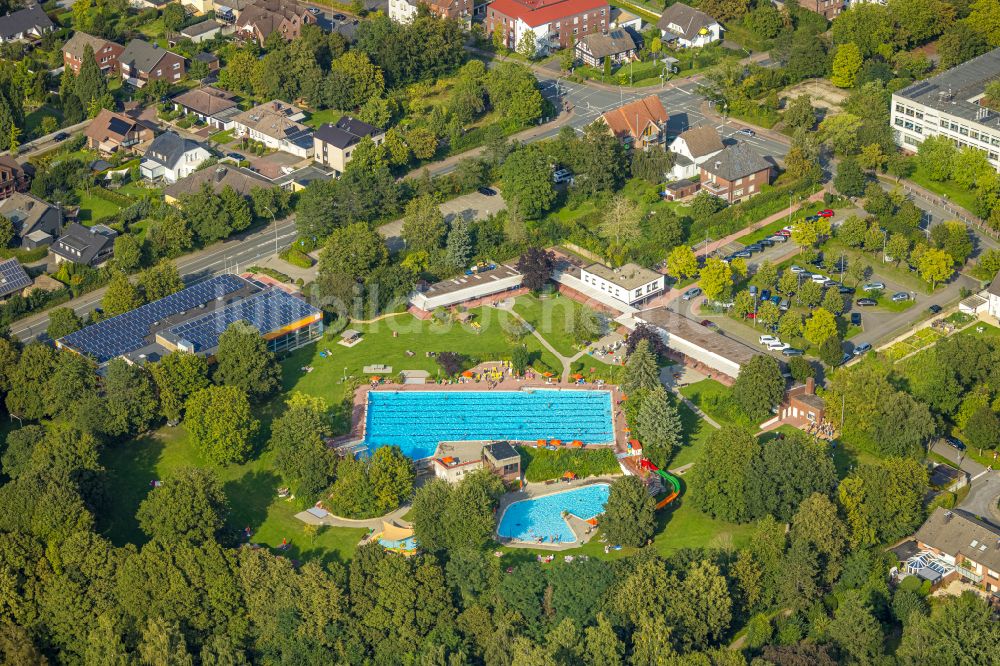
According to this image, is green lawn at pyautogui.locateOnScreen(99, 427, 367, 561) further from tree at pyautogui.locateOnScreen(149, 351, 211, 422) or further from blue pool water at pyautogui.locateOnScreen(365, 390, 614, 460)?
blue pool water at pyautogui.locateOnScreen(365, 390, 614, 460)

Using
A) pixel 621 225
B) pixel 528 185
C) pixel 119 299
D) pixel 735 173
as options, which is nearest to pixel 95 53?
pixel 119 299

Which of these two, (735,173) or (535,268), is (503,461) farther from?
(735,173)

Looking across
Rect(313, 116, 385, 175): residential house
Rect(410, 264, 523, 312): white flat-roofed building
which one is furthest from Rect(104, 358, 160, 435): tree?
Rect(313, 116, 385, 175): residential house

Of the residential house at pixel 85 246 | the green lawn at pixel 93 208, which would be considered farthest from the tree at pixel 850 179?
the green lawn at pixel 93 208

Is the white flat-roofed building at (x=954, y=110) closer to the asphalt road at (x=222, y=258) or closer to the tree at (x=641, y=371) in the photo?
the tree at (x=641, y=371)

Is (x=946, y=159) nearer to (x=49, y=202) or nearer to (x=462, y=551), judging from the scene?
(x=462, y=551)

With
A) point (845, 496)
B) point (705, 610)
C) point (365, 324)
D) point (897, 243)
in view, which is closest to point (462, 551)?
point (705, 610)
